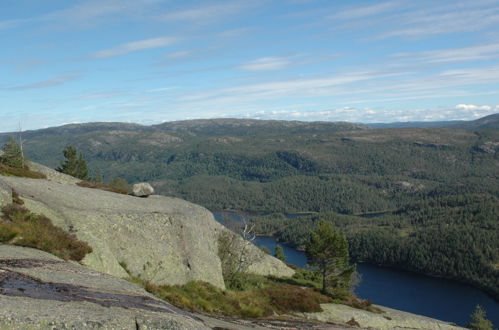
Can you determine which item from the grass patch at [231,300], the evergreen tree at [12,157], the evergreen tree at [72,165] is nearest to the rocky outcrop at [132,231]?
the grass patch at [231,300]

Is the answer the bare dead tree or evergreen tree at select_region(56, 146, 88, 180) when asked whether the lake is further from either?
the bare dead tree

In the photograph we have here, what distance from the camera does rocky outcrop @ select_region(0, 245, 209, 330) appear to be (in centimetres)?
1293

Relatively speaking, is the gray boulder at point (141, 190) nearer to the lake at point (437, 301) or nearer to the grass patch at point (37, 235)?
the grass patch at point (37, 235)

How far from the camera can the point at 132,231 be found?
102 ft

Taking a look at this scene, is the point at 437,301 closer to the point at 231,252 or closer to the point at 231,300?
the point at 231,252

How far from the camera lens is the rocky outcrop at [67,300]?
12.9 m

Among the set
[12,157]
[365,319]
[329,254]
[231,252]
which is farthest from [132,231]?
[329,254]

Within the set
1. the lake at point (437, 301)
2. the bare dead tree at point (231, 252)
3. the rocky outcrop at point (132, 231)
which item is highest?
the rocky outcrop at point (132, 231)

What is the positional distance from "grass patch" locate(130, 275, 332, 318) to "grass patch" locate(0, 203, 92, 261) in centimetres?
463

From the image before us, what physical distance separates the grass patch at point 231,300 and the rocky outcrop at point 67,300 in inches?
214

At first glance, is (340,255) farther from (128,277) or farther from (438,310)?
(438,310)

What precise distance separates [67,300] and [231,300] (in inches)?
695

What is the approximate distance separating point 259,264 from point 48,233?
4187cm

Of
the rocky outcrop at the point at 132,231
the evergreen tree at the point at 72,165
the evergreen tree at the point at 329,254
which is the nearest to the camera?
the rocky outcrop at the point at 132,231
